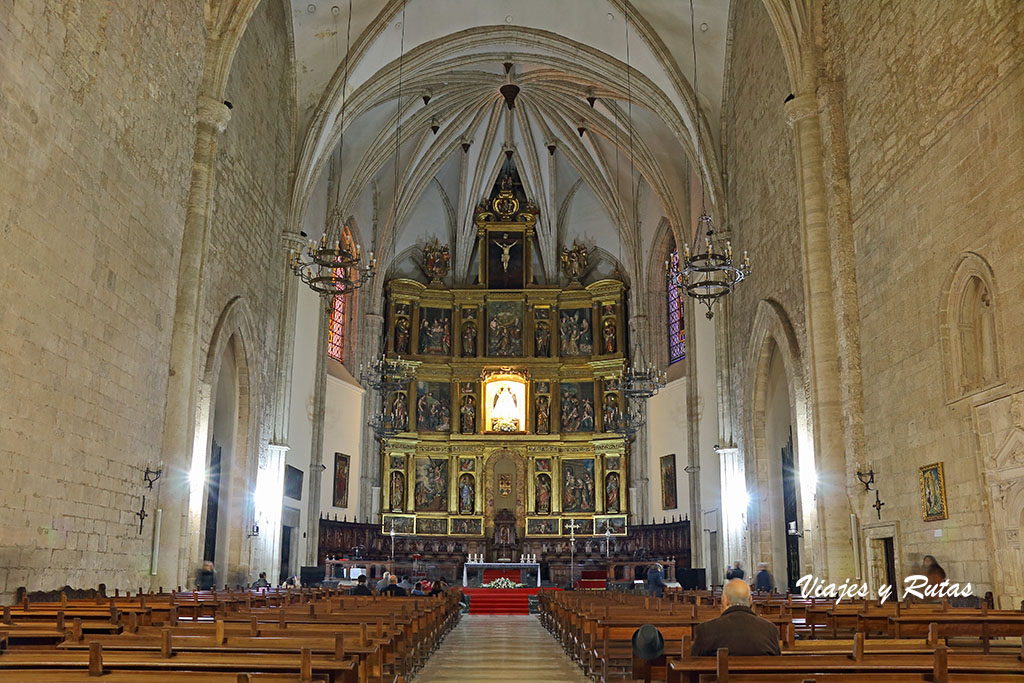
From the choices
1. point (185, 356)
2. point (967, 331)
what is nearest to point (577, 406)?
point (185, 356)

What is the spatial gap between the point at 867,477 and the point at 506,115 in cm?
1990

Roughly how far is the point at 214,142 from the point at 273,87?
568cm

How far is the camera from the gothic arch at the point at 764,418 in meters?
17.3

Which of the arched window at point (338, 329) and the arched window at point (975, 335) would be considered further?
the arched window at point (338, 329)

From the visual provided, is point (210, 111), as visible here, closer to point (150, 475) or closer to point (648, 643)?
point (150, 475)

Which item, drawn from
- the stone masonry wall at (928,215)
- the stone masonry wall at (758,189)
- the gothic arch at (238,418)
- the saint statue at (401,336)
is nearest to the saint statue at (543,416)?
the saint statue at (401,336)

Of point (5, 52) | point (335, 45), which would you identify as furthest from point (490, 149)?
point (5, 52)

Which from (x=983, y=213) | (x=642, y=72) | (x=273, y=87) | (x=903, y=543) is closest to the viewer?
(x=983, y=213)

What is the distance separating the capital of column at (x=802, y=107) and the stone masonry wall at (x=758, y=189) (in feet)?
2.88

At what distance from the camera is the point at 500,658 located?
36.4ft

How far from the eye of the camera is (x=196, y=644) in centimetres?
497

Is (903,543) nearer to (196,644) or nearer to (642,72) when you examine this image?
(196,644)

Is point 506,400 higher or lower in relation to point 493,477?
higher

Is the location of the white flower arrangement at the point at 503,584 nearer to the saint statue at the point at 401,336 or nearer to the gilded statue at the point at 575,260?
the saint statue at the point at 401,336
